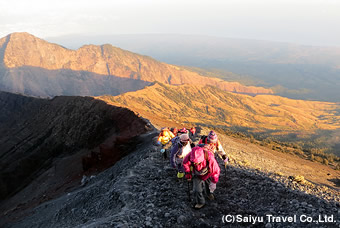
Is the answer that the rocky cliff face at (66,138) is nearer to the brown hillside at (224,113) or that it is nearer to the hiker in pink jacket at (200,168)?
the hiker in pink jacket at (200,168)

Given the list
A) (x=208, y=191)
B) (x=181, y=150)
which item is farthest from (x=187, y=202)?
(x=181, y=150)

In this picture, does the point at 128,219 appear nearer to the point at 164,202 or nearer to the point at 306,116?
the point at 164,202

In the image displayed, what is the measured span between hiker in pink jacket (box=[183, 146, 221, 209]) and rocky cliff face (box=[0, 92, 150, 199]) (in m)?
15.1

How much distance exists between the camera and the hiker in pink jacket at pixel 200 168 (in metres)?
8.45

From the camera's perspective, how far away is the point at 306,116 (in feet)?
620

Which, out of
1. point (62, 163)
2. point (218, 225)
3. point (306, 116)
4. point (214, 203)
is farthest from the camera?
point (306, 116)

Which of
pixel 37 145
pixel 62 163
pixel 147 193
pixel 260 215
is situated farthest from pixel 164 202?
pixel 37 145

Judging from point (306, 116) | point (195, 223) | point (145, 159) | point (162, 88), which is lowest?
point (306, 116)

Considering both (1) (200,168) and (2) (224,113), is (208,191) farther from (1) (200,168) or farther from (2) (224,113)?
(2) (224,113)

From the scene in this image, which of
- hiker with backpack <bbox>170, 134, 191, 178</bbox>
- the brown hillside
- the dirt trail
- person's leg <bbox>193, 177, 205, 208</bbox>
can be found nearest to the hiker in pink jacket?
person's leg <bbox>193, 177, 205, 208</bbox>

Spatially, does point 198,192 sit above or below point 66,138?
above

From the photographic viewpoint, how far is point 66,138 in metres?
45.5

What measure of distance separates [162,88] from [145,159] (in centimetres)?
18348

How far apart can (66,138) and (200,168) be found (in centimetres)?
4270
